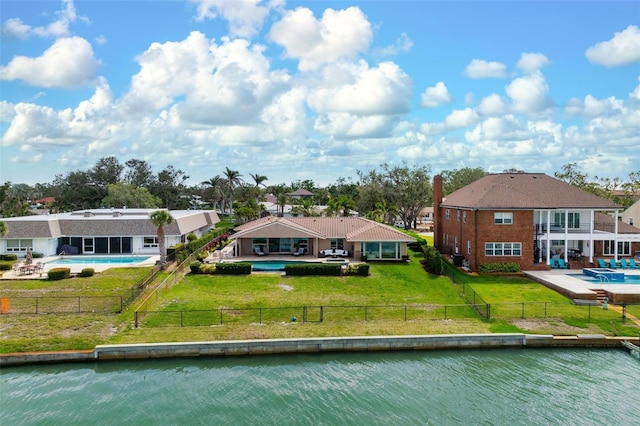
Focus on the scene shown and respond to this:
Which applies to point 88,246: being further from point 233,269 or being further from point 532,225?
point 532,225

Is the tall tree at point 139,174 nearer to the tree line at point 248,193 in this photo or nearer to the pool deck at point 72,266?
the tree line at point 248,193

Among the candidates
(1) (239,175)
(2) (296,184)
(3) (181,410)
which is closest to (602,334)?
(3) (181,410)

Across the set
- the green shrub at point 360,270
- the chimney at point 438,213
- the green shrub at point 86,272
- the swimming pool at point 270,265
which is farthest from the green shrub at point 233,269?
the chimney at point 438,213

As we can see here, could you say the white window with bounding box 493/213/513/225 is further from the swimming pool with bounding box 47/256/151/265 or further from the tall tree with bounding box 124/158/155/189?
the tall tree with bounding box 124/158/155/189

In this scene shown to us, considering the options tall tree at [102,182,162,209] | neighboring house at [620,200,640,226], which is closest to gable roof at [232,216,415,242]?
neighboring house at [620,200,640,226]

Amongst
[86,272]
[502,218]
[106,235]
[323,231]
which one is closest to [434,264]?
[502,218]

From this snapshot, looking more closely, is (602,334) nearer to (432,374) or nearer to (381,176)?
(432,374)
